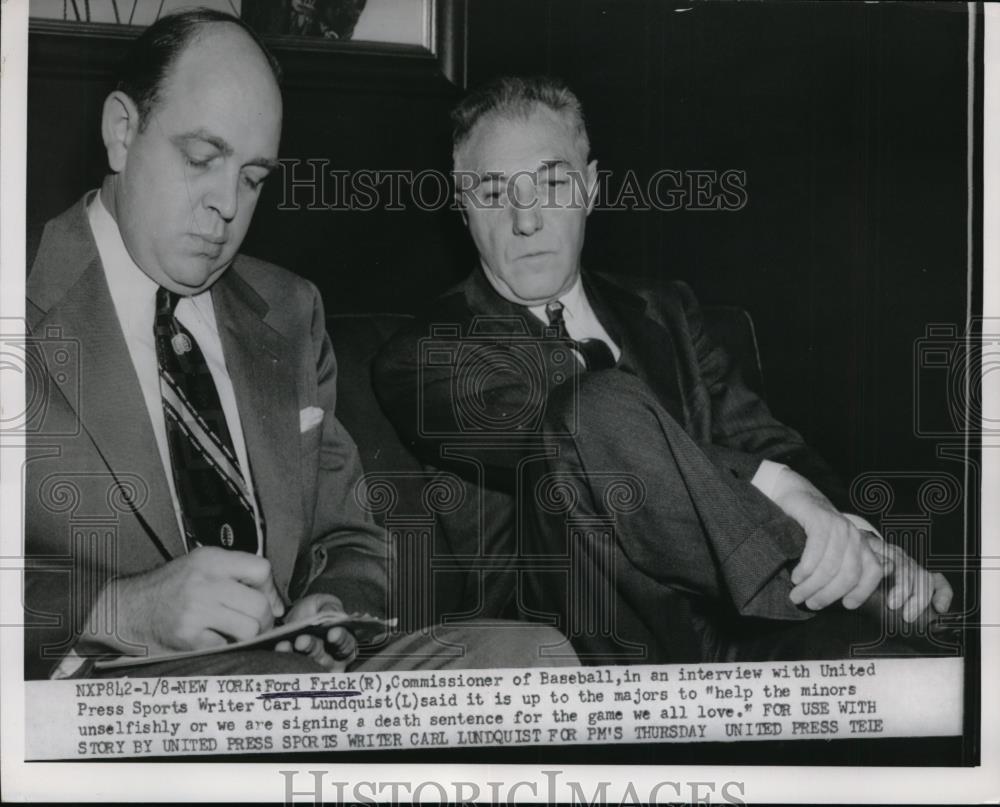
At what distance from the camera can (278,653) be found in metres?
2.76

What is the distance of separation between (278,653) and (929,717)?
5.81 feet

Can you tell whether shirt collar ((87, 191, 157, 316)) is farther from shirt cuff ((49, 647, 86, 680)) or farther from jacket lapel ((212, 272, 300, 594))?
shirt cuff ((49, 647, 86, 680))

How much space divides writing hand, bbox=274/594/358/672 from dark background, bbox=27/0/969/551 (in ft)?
2.51

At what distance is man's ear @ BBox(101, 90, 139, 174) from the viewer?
273 centimetres

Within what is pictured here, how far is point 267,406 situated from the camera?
109 inches

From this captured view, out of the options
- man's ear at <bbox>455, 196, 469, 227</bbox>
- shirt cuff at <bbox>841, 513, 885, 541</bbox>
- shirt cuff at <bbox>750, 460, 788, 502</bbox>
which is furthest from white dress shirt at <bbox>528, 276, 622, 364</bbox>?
shirt cuff at <bbox>841, 513, 885, 541</bbox>

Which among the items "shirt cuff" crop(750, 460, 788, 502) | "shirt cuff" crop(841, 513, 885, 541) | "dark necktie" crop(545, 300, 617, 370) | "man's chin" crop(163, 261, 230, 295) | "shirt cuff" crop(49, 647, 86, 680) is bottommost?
"shirt cuff" crop(49, 647, 86, 680)

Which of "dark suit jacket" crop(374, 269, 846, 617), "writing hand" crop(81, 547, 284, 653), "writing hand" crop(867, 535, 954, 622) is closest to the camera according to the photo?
"writing hand" crop(81, 547, 284, 653)

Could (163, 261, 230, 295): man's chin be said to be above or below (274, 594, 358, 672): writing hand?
above

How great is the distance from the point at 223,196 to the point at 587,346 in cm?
102

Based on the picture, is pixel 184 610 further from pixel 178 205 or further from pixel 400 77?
pixel 400 77

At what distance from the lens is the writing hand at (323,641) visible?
2.76 m

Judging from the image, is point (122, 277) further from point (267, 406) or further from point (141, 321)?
point (267, 406)

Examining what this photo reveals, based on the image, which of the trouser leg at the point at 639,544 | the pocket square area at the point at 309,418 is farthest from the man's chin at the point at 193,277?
the trouser leg at the point at 639,544
